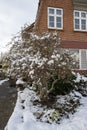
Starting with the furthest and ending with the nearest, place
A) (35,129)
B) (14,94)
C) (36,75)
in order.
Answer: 1. (14,94)
2. (36,75)
3. (35,129)

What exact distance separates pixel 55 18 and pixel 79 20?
7.15ft

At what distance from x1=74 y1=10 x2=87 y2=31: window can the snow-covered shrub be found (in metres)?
9.90

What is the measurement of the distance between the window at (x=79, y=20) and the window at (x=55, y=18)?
52.1 inches

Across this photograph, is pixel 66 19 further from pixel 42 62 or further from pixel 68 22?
pixel 42 62

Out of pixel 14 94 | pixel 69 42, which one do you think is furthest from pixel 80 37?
pixel 14 94

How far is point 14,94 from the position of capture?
632 inches

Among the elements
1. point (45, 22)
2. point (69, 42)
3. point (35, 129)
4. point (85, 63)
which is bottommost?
point (35, 129)

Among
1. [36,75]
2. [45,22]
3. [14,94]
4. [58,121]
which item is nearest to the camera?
[58,121]

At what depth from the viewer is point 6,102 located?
14.7m

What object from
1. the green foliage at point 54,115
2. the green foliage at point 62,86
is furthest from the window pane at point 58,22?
the green foliage at point 54,115

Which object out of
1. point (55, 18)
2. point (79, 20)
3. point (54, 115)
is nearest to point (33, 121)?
point (54, 115)

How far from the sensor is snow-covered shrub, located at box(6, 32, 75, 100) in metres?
13.2

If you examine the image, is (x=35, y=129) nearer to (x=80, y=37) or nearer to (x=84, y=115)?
(x=84, y=115)

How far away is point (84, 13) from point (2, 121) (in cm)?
1473
